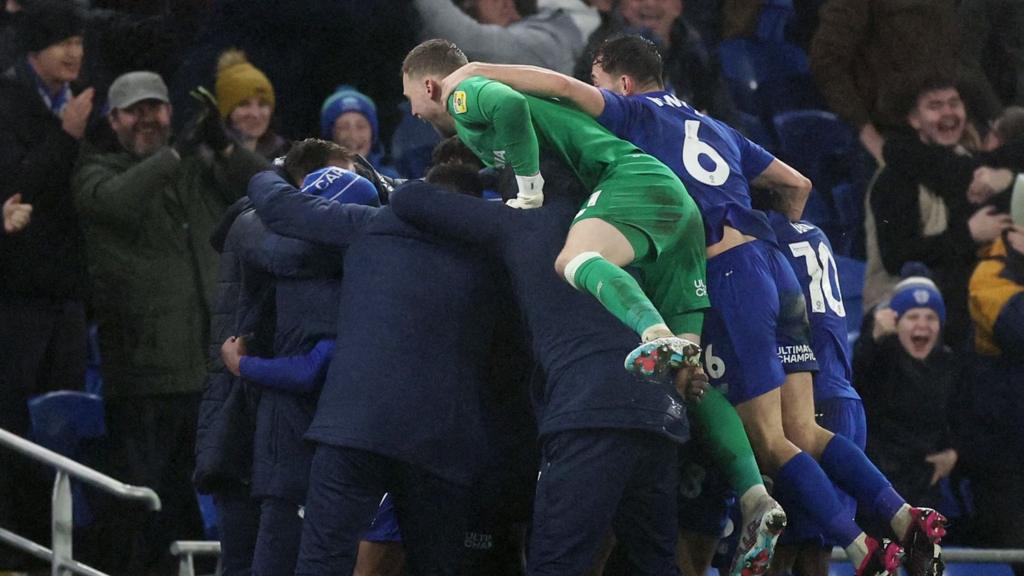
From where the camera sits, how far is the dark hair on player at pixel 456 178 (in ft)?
21.2

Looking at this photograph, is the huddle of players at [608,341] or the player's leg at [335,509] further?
the player's leg at [335,509]

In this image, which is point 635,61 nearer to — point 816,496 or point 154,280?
point 816,496

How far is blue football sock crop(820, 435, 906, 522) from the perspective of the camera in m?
6.53

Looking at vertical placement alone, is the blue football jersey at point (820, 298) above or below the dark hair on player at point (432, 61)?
below

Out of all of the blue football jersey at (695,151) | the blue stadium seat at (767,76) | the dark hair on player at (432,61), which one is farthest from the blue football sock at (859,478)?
the blue stadium seat at (767,76)

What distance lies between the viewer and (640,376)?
5734 mm

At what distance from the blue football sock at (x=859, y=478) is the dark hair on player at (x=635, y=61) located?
58.5 inches

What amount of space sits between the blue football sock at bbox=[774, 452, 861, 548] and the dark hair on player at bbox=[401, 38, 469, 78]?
1879 mm

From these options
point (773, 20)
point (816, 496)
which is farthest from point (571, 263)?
point (773, 20)

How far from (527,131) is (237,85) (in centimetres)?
358

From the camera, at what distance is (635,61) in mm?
6875

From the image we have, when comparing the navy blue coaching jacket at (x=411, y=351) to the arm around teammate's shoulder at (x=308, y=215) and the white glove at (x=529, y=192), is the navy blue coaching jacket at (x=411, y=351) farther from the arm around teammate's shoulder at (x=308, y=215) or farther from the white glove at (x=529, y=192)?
the white glove at (x=529, y=192)

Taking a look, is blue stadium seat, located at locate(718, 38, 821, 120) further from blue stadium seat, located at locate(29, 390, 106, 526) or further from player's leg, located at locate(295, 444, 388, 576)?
player's leg, located at locate(295, 444, 388, 576)

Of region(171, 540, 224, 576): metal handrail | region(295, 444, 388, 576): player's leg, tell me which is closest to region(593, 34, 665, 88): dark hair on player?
region(295, 444, 388, 576): player's leg
